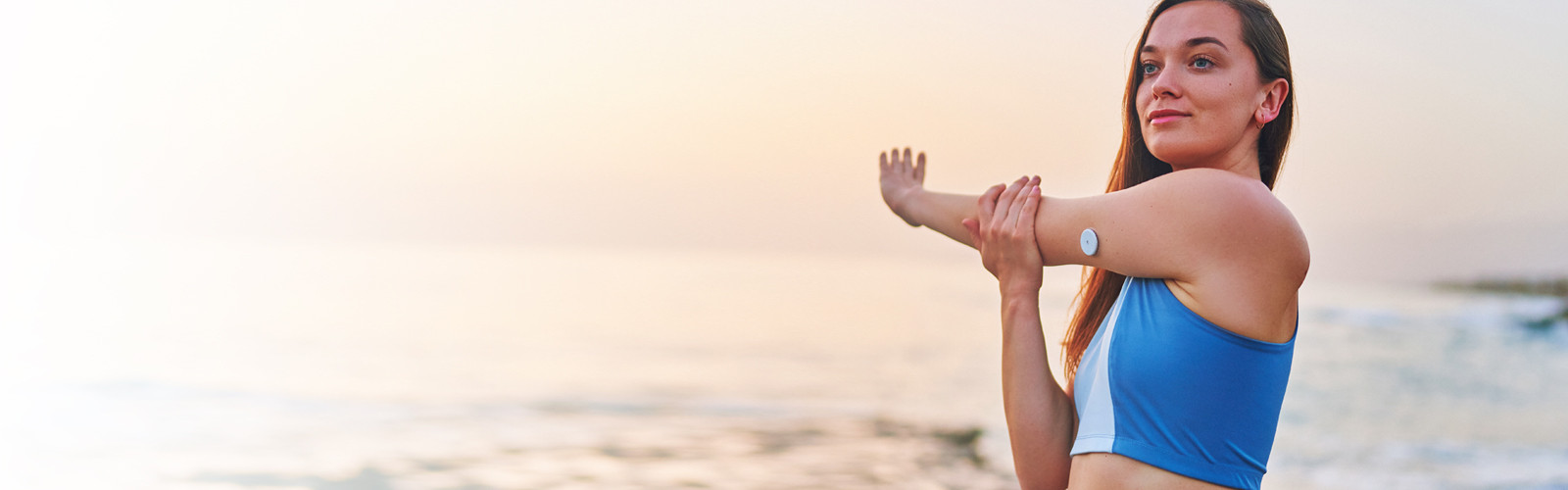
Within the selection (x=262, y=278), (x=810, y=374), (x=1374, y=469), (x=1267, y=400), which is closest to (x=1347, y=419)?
(x=1374, y=469)

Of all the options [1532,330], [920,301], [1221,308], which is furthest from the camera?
[920,301]

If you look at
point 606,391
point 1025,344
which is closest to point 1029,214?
point 1025,344

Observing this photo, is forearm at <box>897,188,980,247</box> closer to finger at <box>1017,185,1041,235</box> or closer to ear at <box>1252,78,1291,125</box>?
finger at <box>1017,185,1041,235</box>

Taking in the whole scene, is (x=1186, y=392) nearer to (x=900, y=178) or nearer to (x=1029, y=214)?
(x=1029, y=214)

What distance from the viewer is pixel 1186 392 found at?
140 centimetres

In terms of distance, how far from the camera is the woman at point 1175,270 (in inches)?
54.8

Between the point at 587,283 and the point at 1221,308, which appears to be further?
the point at 587,283

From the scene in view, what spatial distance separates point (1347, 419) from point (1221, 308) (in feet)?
33.6

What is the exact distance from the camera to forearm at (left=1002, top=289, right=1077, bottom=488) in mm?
1618

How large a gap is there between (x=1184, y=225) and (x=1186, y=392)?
8.6 inches

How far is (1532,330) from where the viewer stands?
1886 cm

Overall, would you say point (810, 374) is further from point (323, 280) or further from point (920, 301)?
point (323, 280)

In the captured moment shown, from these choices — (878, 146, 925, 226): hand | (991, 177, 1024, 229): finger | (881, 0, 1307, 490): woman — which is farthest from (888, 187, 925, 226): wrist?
(991, 177, 1024, 229): finger

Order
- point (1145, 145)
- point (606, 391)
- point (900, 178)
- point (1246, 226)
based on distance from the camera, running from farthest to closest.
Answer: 1. point (606, 391)
2. point (900, 178)
3. point (1145, 145)
4. point (1246, 226)
